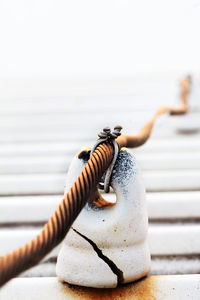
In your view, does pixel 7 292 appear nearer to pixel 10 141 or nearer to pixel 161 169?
pixel 161 169

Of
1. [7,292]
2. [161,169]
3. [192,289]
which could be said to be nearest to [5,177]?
[161,169]

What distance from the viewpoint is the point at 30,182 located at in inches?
50.2

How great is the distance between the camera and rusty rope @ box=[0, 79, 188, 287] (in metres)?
0.46

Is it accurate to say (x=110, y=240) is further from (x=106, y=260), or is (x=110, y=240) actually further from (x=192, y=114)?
(x=192, y=114)

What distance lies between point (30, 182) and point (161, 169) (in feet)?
1.56

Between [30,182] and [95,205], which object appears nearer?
[95,205]

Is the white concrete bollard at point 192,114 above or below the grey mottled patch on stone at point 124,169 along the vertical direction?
above

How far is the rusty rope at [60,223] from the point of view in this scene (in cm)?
46

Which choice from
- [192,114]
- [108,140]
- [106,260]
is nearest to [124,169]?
[108,140]

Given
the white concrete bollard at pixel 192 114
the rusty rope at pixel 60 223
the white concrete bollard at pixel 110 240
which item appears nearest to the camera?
the rusty rope at pixel 60 223

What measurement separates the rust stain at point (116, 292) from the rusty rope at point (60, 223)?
0.67 ft

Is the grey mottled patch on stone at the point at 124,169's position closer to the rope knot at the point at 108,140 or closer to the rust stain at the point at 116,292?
the rope knot at the point at 108,140

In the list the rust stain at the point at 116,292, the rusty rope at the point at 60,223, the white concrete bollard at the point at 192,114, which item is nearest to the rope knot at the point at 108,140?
the rusty rope at the point at 60,223

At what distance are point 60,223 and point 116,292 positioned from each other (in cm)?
23
